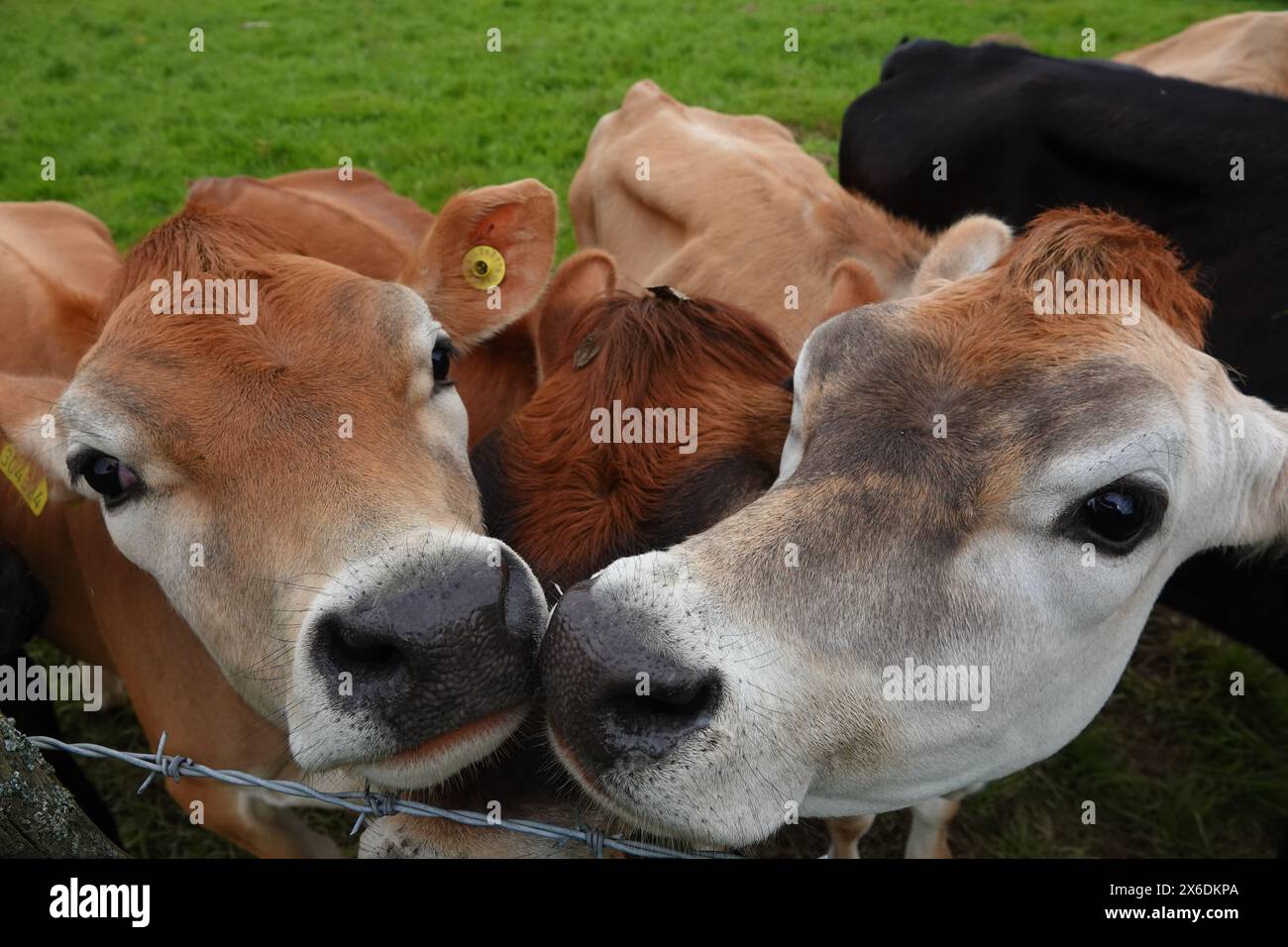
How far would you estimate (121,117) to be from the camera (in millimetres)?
10477

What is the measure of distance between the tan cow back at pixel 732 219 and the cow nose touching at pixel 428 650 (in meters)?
1.82

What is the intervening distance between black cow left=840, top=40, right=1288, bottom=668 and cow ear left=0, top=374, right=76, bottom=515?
3356 millimetres

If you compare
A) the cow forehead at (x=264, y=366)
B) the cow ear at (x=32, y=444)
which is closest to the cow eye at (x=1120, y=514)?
the cow forehead at (x=264, y=366)

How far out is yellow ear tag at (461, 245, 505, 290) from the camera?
3.22 meters

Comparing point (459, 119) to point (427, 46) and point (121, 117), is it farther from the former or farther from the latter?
point (121, 117)

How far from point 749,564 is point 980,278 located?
1.01 m

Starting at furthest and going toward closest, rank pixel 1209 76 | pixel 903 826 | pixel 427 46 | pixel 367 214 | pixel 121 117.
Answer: pixel 427 46 → pixel 121 117 → pixel 1209 76 → pixel 367 214 → pixel 903 826

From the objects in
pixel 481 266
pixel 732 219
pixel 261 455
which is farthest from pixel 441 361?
pixel 732 219

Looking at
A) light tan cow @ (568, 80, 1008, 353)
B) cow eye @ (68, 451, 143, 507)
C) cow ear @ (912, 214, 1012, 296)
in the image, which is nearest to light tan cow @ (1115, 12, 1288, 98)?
light tan cow @ (568, 80, 1008, 353)

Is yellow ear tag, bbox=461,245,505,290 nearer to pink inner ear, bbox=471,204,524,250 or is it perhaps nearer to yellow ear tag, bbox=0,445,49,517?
pink inner ear, bbox=471,204,524,250

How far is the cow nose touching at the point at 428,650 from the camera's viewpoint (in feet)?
6.61

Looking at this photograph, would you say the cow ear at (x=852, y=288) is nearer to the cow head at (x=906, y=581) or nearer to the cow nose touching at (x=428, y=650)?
the cow head at (x=906, y=581)
